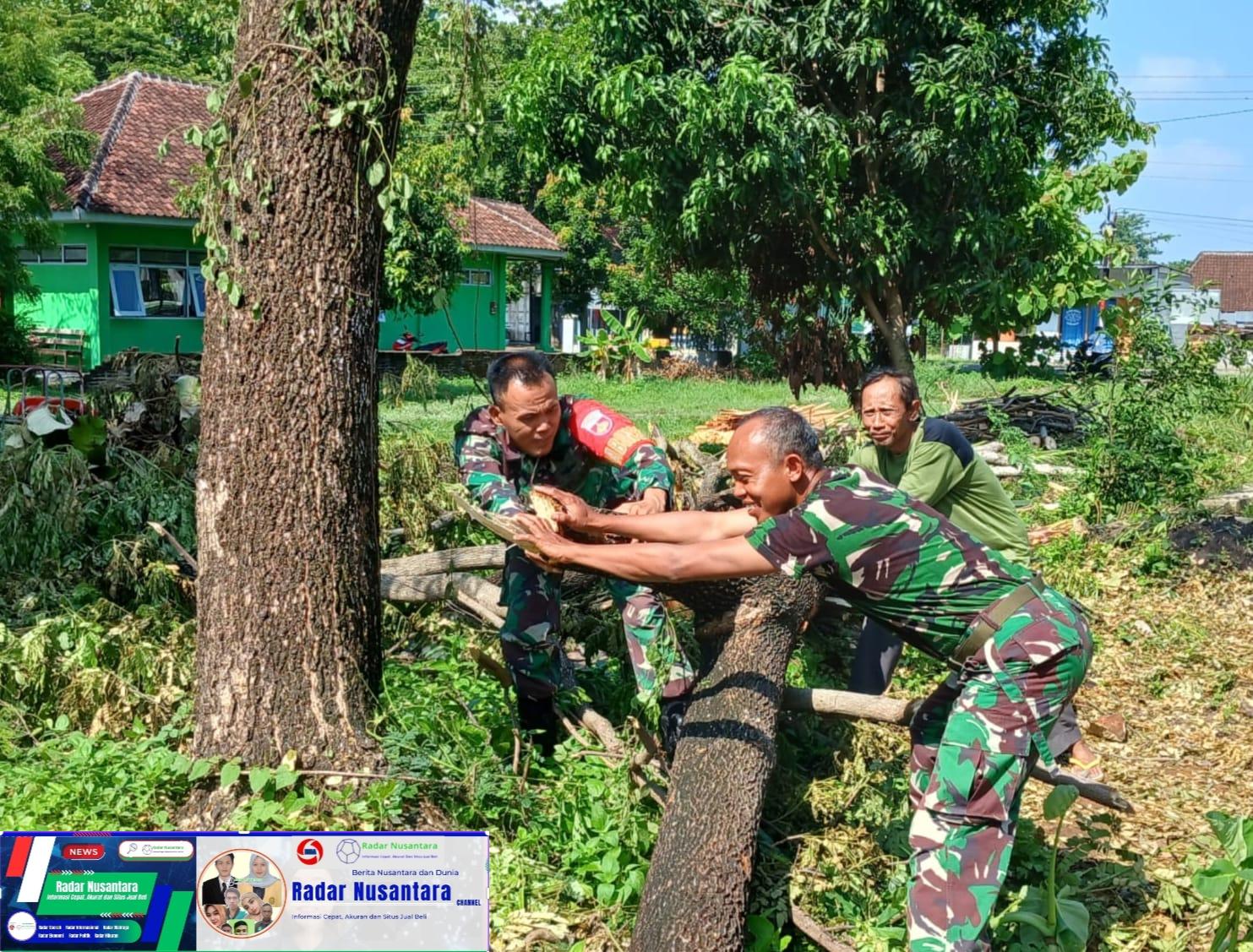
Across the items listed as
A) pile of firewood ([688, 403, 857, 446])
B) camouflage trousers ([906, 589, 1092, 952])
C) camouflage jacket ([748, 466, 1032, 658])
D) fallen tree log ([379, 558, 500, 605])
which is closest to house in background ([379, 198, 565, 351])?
pile of firewood ([688, 403, 857, 446])

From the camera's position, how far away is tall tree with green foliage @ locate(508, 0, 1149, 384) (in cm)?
928

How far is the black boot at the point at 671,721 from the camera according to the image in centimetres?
427

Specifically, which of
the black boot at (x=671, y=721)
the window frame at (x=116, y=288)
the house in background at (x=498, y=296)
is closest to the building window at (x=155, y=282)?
the window frame at (x=116, y=288)

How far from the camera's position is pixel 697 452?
780cm

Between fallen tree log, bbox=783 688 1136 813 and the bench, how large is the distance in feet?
57.0

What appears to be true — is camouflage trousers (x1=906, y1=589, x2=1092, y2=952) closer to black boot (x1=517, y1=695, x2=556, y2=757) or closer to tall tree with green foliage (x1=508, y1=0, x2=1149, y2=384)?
black boot (x1=517, y1=695, x2=556, y2=757)

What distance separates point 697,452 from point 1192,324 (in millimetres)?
4732

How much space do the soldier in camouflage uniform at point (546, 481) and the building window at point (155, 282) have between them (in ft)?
56.9

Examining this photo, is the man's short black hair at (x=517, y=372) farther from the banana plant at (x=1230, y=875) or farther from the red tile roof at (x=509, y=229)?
the red tile roof at (x=509, y=229)

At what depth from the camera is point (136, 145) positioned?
68.7ft

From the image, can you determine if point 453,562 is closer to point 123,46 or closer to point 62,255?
point 62,255

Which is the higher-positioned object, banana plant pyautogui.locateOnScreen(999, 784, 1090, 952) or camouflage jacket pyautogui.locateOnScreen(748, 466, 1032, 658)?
camouflage jacket pyautogui.locateOnScreen(748, 466, 1032, 658)

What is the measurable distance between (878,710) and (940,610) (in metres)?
0.78

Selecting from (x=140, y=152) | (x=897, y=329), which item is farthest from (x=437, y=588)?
(x=140, y=152)
